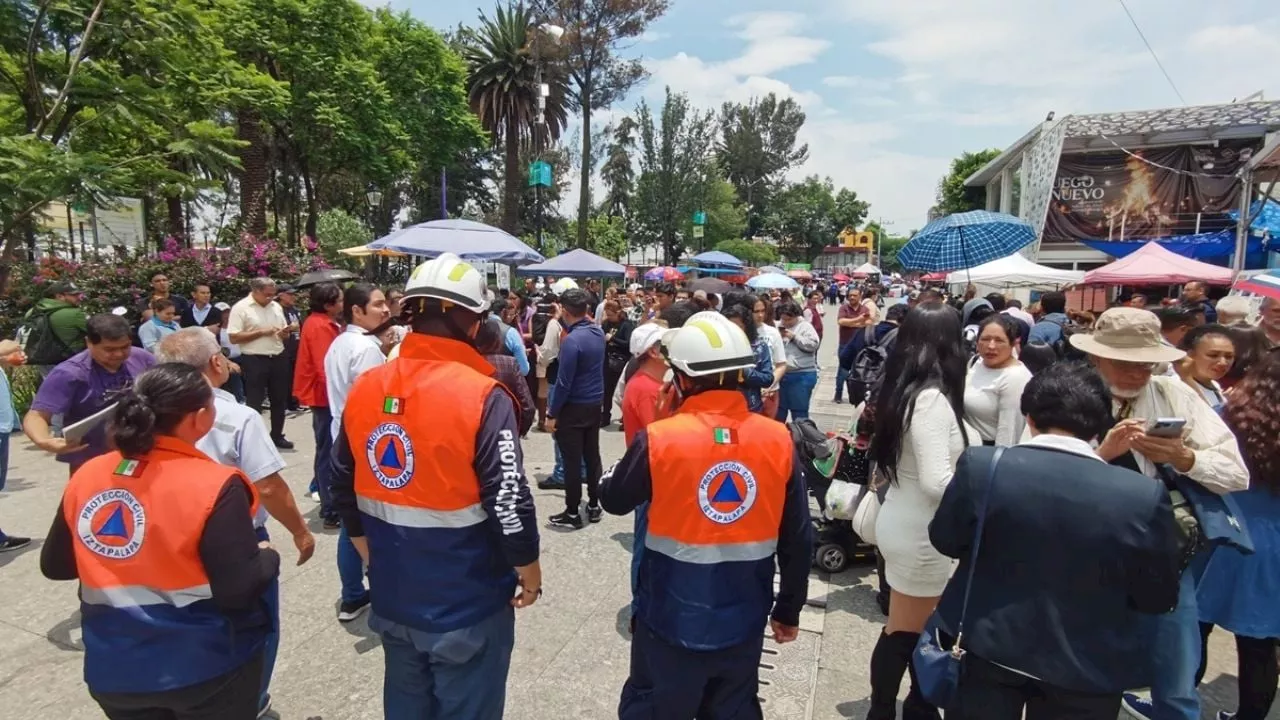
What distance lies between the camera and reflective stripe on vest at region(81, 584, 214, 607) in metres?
1.82

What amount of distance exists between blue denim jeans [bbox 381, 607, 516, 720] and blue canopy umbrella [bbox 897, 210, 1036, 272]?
7.19 meters

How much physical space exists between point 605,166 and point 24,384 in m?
40.5

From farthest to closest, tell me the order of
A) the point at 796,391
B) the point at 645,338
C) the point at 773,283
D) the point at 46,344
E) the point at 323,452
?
the point at 773,283 → the point at 796,391 → the point at 46,344 → the point at 323,452 → the point at 645,338

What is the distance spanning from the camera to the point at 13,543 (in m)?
4.71

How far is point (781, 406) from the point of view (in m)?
6.80

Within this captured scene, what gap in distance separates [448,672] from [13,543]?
4655 mm

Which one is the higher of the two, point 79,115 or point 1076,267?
point 79,115

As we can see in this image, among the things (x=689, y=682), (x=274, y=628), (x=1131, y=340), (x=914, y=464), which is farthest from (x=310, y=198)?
(x=1131, y=340)

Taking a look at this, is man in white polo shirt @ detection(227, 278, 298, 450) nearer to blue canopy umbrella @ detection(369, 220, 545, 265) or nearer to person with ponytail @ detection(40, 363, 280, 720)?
blue canopy umbrella @ detection(369, 220, 545, 265)

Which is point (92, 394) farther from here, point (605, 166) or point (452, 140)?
point (605, 166)

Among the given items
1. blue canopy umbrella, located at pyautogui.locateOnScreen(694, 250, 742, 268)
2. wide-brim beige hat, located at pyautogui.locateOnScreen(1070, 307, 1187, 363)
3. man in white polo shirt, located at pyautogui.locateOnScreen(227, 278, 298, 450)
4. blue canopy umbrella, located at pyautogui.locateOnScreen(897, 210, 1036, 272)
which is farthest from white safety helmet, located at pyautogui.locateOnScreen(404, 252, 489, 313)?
blue canopy umbrella, located at pyautogui.locateOnScreen(694, 250, 742, 268)

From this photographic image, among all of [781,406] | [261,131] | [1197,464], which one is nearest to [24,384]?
[781,406]

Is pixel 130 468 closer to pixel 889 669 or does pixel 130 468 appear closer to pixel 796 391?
pixel 889 669

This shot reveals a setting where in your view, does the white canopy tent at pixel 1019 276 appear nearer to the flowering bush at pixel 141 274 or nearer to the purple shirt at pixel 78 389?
the purple shirt at pixel 78 389
